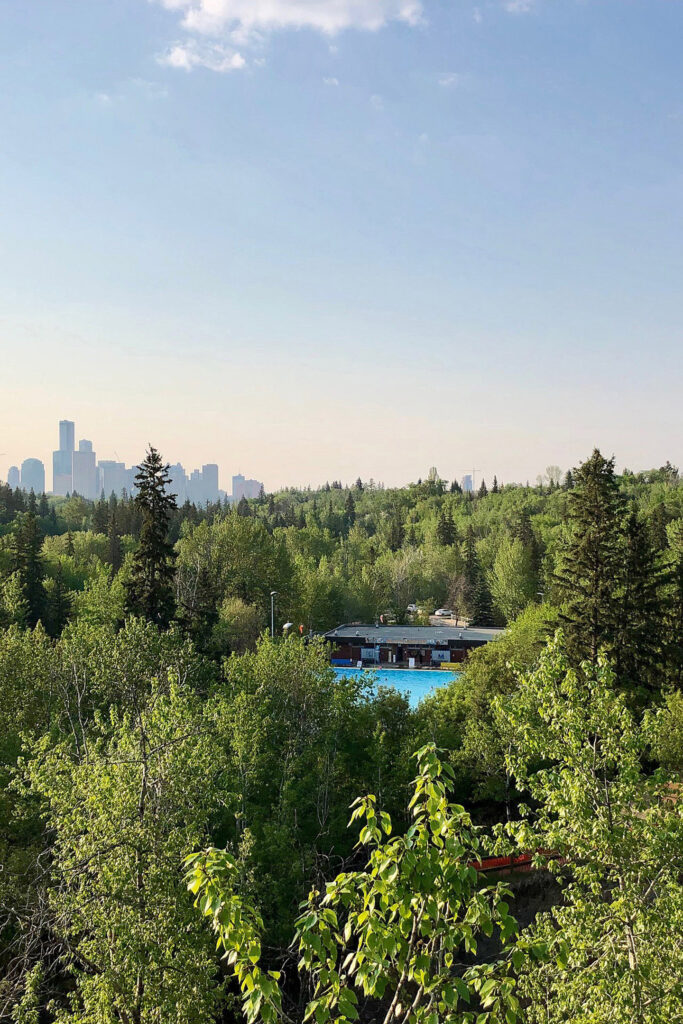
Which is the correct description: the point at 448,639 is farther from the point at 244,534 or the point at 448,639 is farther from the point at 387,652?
the point at 244,534

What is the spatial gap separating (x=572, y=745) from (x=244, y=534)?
33.0 meters

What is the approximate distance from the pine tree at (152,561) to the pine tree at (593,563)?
1349 centimetres

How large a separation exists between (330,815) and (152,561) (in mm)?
12912

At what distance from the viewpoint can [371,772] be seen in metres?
17.1

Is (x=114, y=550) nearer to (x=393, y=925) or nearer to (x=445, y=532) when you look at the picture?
(x=445, y=532)

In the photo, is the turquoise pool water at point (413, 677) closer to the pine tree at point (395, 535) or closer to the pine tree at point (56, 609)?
the pine tree at point (56, 609)

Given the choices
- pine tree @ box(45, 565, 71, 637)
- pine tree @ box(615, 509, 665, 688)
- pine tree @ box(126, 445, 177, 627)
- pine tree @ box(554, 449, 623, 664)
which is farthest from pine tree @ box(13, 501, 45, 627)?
pine tree @ box(615, 509, 665, 688)

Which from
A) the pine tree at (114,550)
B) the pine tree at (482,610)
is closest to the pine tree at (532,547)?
the pine tree at (482,610)

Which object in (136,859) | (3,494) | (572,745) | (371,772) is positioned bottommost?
(371,772)

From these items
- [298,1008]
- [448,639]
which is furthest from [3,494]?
[298,1008]

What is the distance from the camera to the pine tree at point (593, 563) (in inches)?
909

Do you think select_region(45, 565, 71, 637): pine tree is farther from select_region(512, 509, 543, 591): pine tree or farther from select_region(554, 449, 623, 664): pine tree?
select_region(512, 509, 543, 591): pine tree

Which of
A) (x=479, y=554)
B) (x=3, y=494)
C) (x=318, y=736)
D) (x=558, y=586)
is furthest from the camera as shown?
(x=3, y=494)

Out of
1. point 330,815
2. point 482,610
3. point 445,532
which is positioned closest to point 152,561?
point 330,815
